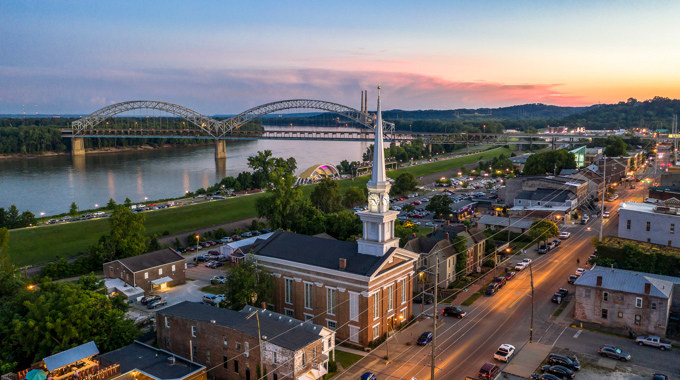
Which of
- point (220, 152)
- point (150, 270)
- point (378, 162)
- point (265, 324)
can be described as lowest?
point (150, 270)

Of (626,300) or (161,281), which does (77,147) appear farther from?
(626,300)

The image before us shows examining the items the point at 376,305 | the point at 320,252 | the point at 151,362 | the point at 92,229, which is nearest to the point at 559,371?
the point at 376,305

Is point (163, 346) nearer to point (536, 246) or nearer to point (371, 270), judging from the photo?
point (371, 270)

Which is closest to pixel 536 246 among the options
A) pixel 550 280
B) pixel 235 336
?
pixel 550 280

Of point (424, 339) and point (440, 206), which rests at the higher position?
point (440, 206)

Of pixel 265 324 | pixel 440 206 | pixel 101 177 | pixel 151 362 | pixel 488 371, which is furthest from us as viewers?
pixel 101 177

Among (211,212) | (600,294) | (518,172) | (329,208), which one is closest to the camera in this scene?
(600,294)
